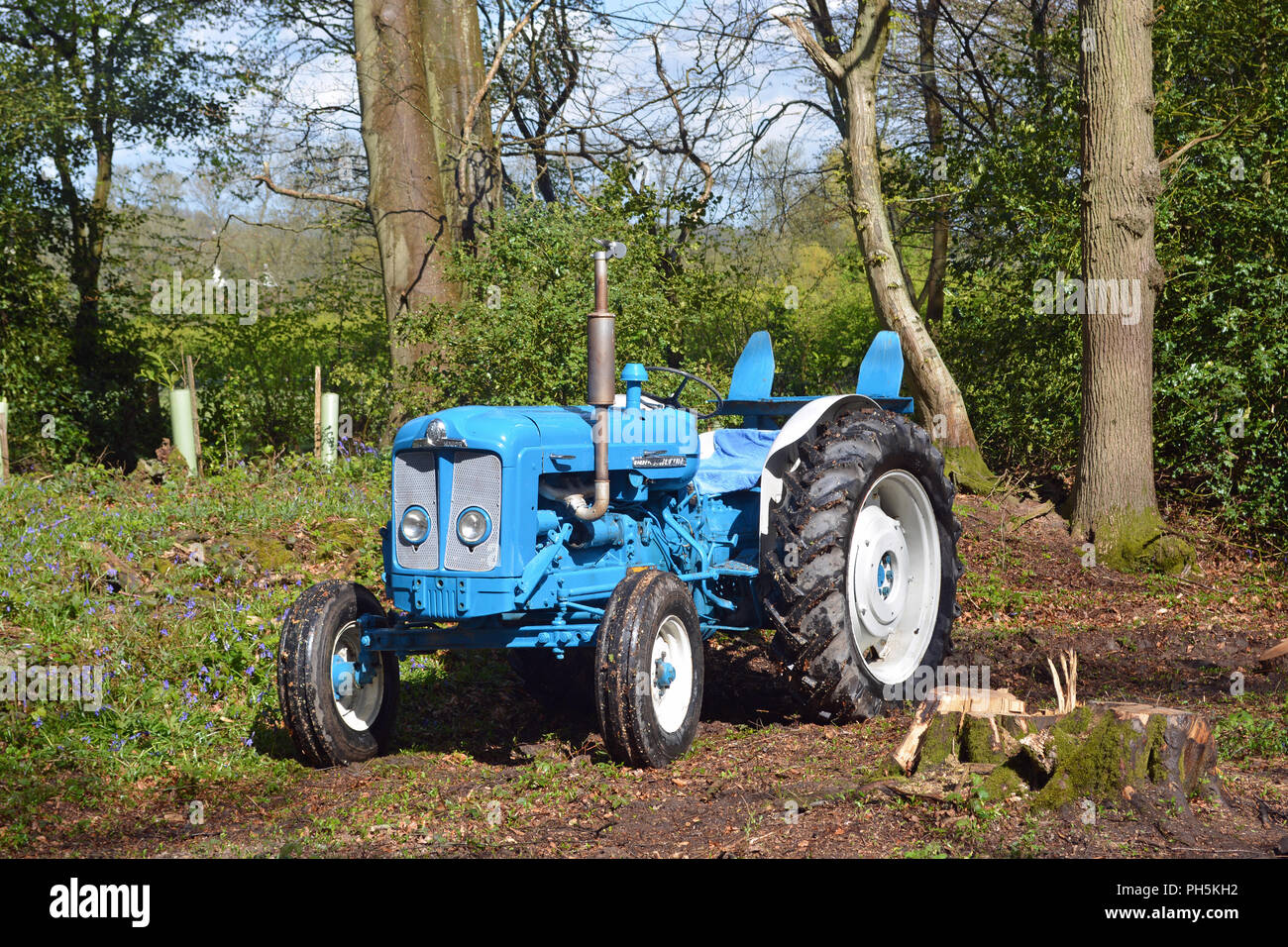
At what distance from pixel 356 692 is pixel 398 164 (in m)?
7.85

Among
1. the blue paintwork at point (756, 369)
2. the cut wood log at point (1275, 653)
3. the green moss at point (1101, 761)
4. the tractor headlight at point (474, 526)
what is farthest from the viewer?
the blue paintwork at point (756, 369)

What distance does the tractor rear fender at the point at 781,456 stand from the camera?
211 inches

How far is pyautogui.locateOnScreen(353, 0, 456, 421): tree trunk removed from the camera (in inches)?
453

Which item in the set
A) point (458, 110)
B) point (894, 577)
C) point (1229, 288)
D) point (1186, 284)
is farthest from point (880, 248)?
point (894, 577)

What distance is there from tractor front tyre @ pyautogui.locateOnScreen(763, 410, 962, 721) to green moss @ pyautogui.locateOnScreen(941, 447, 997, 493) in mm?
3834

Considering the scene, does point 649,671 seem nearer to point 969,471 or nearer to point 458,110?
point 969,471

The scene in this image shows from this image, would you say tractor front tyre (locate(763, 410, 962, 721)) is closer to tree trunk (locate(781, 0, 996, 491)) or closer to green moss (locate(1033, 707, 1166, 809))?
green moss (locate(1033, 707, 1166, 809))

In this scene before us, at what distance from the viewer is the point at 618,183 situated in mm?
11047

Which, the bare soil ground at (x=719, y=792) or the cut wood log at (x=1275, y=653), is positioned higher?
the cut wood log at (x=1275, y=653)

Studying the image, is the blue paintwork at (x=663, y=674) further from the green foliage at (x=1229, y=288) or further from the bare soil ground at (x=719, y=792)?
the green foliage at (x=1229, y=288)

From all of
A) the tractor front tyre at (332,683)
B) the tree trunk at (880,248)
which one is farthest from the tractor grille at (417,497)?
the tree trunk at (880,248)

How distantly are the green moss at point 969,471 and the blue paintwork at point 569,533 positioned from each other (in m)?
4.66

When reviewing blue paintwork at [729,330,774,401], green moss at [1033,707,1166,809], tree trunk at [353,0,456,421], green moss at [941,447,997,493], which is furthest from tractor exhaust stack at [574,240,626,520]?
tree trunk at [353,0,456,421]

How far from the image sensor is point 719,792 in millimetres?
4324
